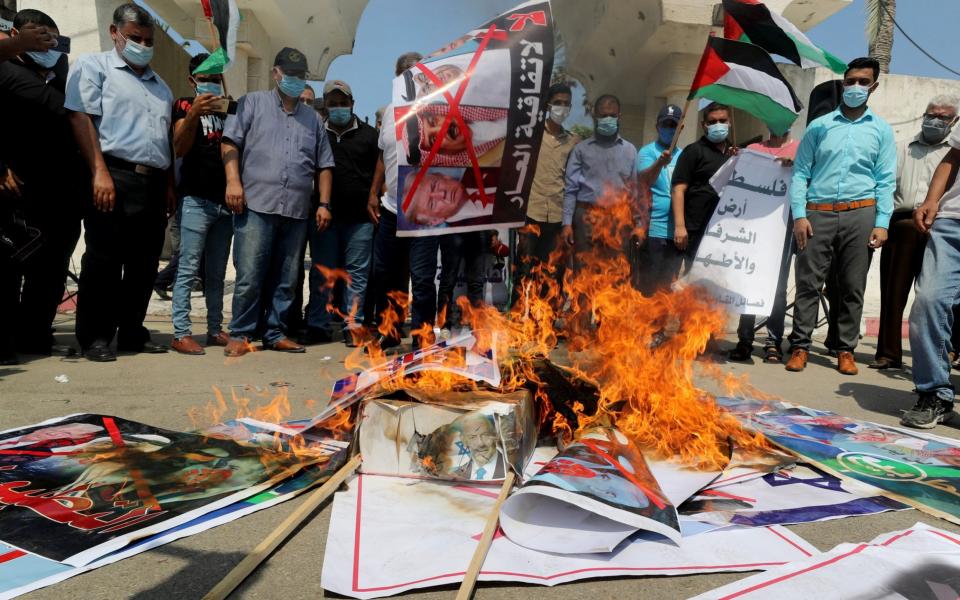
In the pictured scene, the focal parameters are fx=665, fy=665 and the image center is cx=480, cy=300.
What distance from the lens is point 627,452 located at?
2.65 metres

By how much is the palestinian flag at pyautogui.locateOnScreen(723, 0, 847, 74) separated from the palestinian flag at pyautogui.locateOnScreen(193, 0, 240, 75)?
3.89 metres

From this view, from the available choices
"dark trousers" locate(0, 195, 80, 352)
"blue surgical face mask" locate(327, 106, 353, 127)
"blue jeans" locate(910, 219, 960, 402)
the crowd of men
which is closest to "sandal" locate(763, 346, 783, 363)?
the crowd of men

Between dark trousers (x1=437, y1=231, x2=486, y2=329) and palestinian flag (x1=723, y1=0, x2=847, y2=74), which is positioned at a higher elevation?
palestinian flag (x1=723, y1=0, x2=847, y2=74)

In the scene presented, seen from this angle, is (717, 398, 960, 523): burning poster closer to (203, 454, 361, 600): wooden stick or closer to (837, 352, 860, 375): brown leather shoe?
(837, 352, 860, 375): brown leather shoe

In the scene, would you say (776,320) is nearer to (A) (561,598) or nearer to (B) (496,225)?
(B) (496,225)

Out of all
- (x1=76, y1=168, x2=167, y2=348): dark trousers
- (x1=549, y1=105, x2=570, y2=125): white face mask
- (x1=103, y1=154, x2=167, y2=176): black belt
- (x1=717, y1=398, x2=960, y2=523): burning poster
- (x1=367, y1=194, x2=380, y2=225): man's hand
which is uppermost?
(x1=549, y1=105, x2=570, y2=125): white face mask

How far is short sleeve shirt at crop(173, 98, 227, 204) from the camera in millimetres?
5293

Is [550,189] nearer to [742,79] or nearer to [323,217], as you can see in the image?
[742,79]

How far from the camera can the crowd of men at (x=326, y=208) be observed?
4.57m

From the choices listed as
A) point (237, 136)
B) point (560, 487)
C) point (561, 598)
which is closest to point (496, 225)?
point (237, 136)

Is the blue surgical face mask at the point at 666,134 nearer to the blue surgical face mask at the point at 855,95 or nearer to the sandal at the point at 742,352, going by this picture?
the blue surgical face mask at the point at 855,95

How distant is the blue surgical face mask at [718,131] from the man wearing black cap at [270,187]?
11.6 feet

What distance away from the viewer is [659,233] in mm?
6344

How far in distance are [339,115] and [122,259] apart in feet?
7.25
